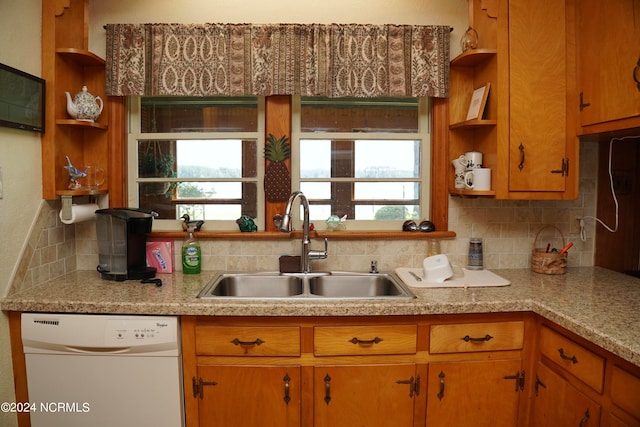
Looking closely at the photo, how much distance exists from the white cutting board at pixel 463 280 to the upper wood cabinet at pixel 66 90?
5.47ft

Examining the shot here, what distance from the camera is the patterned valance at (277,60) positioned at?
211 centimetres

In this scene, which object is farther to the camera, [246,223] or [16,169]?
[246,223]

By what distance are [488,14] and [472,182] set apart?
0.81m

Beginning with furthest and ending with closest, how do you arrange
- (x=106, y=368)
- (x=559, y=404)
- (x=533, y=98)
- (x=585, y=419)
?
(x=533, y=98), (x=106, y=368), (x=559, y=404), (x=585, y=419)

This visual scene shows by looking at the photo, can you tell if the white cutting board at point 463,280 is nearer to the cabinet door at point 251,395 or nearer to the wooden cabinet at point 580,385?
the wooden cabinet at point 580,385

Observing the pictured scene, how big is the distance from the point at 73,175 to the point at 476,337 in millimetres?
2052

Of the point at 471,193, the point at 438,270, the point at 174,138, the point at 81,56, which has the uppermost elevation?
the point at 81,56

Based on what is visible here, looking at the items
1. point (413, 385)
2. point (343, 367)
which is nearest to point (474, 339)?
point (413, 385)

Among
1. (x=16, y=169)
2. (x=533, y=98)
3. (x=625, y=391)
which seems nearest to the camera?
(x=625, y=391)

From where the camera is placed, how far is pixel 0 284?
1.69 meters

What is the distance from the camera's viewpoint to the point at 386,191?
2352mm

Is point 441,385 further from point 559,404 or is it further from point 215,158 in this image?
point 215,158

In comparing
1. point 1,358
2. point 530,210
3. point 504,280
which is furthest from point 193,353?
point 530,210

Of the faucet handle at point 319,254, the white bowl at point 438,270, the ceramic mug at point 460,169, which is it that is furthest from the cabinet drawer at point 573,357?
the faucet handle at point 319,254
